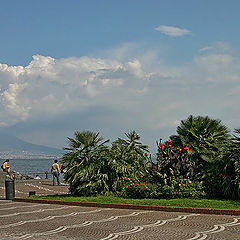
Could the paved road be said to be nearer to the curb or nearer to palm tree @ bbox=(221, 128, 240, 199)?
the curb

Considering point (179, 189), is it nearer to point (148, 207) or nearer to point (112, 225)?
point (148, 207)

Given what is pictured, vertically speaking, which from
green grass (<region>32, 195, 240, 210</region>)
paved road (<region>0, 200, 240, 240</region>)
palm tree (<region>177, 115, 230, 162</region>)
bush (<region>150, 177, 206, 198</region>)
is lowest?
paved road (<region>0, 200, 240, 240</region>)

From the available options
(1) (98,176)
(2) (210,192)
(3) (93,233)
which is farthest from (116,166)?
(3) (93,233)

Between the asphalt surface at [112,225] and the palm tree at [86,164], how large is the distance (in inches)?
130

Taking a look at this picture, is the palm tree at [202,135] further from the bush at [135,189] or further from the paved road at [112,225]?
the paved road at [112,225]

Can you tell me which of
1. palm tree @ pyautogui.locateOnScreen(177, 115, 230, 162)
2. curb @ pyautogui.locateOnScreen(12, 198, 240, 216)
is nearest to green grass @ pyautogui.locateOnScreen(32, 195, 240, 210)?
curb @ pyautogui.locateOnScreen(12, 198, 240, 216)

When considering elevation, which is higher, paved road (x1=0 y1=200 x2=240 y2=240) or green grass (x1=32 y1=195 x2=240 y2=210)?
green grass (x1=32 y1=195 x2=240 y2=210)

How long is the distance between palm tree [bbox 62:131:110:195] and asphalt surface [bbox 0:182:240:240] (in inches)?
130

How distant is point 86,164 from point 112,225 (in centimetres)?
775

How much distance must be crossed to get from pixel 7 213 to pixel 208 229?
714 cm

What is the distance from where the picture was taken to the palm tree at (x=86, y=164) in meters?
18.6

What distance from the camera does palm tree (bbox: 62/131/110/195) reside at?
18609mm

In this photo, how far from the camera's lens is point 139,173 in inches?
762

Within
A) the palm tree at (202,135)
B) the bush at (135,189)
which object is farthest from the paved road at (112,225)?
the palm tree at (202,135)
